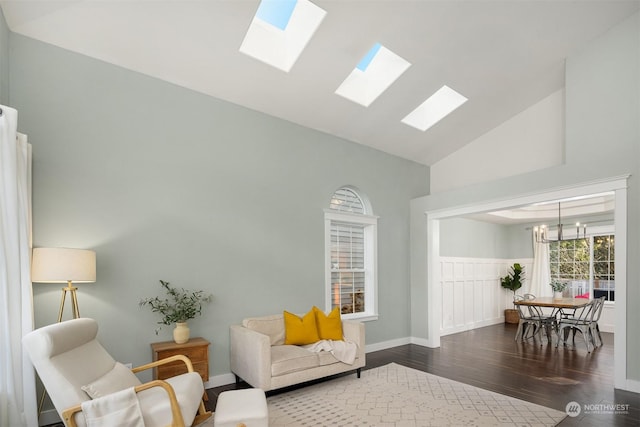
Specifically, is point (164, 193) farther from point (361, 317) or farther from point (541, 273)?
point (541, 273)

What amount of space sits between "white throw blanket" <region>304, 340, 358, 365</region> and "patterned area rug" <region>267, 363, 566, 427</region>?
1.00ft

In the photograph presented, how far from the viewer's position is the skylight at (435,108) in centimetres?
586

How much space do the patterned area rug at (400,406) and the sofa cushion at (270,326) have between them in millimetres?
670

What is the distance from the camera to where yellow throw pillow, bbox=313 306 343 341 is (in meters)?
4.82

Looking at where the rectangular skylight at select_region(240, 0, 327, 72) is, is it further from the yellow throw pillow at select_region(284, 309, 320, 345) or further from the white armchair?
the white armchair

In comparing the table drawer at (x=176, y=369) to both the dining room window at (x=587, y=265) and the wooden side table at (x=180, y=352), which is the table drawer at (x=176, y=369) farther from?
the dining room window at (x=587, y=265)

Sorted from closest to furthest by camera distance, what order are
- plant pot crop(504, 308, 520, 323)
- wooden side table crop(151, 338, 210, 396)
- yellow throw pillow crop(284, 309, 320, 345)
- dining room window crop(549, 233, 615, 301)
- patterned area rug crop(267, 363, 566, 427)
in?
patterned area rug crop(267, 363, 566, 427) → wooden side table crop(151, 338, 210, 396) → yellow throw pillow crop(284, 309, 320, 345) → dining room window crop(549, 233, 615, 301) → plant pot crop(504, 308, 520, 323)

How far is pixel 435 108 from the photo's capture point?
6141mm

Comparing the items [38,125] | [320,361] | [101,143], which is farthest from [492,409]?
[38,125]

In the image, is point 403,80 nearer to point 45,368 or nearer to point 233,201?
point 233,201

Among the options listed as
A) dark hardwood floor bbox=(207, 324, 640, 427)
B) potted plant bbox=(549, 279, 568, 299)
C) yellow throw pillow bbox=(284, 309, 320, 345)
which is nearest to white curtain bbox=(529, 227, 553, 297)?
potted plant bbox=(549, 279, 568, 299)

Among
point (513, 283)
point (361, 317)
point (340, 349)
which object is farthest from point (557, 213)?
point (340, 349)

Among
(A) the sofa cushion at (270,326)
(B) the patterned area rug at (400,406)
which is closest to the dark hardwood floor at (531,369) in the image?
(B) the patterned area rug at (400,406)

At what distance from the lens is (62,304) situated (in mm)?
3258
